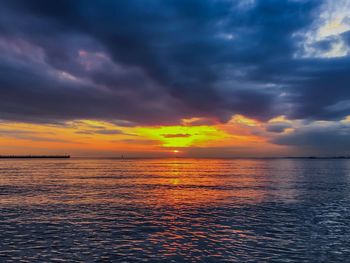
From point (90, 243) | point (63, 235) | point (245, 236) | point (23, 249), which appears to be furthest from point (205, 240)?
point (23, 249)

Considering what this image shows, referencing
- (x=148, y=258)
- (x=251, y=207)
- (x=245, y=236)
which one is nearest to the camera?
(x=148, y=258)

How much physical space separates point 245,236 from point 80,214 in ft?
65.0

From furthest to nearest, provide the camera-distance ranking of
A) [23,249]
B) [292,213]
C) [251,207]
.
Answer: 1. [251,207]
2. [292,213]
3. [23,249]

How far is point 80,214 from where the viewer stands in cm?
3459

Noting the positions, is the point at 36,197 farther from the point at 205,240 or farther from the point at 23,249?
the point at 205,240

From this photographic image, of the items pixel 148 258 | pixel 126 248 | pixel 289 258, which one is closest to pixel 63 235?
pixel 126 248

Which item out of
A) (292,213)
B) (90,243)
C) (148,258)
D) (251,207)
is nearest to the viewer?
(148,258)

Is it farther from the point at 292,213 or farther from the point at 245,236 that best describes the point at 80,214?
the point at 292,213

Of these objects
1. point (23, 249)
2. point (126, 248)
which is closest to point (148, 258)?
point (126, 248)

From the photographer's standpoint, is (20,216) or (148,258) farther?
(20,216)

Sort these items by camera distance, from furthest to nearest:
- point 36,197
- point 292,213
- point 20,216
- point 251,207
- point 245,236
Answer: point 36,197 → point 251,207 → point 292,213 → point 20,216 → point 245,236

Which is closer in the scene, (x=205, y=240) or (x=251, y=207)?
(x=205, y=240)

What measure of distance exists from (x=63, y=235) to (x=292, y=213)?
2623 centimetres

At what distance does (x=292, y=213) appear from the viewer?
117ft
